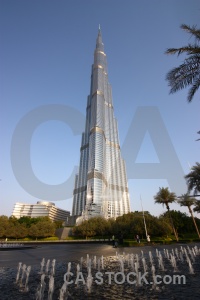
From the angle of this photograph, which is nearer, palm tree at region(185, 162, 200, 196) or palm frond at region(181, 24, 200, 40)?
palm frond at region(181, 24, 200, 40)

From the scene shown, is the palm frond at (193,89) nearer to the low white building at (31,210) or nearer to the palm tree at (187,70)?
the palm tree at (187,70)

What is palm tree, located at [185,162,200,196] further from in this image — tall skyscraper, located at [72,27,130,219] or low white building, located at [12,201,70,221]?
low white building, located at [12,201,70,221]

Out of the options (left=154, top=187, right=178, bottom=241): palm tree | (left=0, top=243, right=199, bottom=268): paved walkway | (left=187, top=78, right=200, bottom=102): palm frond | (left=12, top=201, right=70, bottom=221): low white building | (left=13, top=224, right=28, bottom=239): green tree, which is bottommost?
(left=0, top=243, right=199, bottom=268): paved walkway

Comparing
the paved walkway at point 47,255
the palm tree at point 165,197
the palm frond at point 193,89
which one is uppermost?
the palm tree at point 165,197

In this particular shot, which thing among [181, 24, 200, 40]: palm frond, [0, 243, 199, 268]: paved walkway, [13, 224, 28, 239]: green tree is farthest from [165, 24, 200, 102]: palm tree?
[13, 224, 28, 239]: green tree

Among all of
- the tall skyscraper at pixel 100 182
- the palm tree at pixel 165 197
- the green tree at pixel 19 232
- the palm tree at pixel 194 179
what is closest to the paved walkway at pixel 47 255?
the palm tree at pixel 194 179

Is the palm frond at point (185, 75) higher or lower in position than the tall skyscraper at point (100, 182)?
lower

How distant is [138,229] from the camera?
5038 cm

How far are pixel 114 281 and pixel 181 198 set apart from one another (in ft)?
150

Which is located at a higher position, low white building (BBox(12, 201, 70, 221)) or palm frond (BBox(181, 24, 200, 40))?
low white building (BBox(12, 201, 70, 221))

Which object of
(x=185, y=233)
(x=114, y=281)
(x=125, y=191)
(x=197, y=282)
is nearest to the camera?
(x=197, y=282)

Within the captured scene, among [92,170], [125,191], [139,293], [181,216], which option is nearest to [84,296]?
[139,293]

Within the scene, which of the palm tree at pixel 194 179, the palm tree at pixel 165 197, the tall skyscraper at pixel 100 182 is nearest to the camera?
the palm tree at pixel 194 179

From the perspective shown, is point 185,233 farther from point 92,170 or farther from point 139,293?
point 92,170
